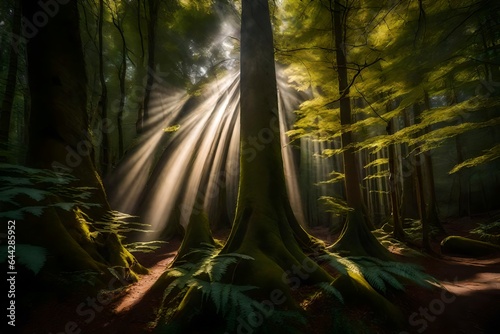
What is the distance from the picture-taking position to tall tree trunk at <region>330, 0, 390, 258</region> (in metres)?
6.06

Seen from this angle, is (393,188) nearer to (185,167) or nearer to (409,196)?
(409,196)

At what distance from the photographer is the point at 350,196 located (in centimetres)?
685

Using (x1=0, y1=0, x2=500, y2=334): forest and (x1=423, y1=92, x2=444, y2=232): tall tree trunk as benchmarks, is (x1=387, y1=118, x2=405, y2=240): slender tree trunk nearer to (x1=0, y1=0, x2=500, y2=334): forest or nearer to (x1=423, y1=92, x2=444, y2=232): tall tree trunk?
(x1=0, y1=0, x2=500, y2=334): forest

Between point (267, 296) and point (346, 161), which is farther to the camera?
point (346, 161)

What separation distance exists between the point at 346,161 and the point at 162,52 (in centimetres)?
1408

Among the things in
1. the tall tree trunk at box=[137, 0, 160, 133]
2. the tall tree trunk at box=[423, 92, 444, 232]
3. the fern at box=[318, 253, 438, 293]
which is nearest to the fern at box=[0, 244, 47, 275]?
the fern at box=[318, 253, 438, 293]

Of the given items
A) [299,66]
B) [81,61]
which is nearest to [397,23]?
[299,66]

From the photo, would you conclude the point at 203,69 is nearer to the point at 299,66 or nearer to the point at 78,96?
the point at 299,66

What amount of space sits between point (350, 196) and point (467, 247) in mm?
5612

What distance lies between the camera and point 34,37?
4762 mm

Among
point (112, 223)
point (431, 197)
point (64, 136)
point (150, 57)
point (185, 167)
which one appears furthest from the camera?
point (431, 197)

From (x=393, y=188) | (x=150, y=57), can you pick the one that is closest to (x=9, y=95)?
(x=150, y=57)

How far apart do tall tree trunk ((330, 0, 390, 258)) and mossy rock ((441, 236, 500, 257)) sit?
4.60 metres

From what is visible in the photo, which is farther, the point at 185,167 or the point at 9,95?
the point at 185,167
